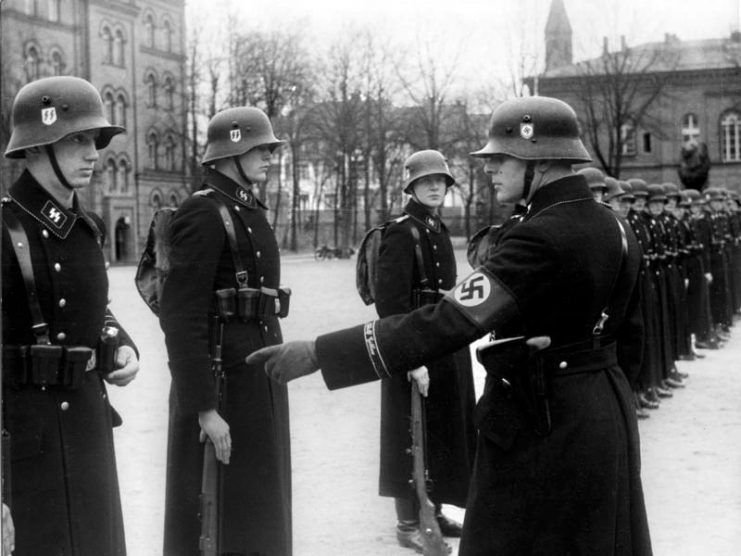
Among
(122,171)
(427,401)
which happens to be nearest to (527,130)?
(427,401)

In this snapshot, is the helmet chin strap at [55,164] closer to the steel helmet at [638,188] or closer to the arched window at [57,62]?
the steel helmet at [638,188]

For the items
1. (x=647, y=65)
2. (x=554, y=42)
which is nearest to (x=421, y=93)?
(x=554, y=42)

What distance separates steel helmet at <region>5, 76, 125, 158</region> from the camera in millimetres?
3506

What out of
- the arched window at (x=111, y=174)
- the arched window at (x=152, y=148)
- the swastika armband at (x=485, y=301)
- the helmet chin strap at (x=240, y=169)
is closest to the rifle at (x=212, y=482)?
the helmet chin strap at (x=240, y=169)

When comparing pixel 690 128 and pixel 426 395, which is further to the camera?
pixel 690 128

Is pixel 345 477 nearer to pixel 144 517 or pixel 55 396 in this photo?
pixel 144 517

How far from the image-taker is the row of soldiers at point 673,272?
9.72 metres

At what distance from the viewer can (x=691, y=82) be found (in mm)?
33250

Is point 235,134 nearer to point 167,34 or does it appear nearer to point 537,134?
point 537,134

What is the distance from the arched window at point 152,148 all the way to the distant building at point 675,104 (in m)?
10.3

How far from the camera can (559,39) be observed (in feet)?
90.3

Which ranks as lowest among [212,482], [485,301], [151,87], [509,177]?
[212,482]

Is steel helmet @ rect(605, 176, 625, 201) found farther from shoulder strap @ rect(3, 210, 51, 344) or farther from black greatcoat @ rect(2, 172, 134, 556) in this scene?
shoulder strap @ rect(3, 210, 51, 344)

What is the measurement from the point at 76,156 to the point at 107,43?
15557 mm
